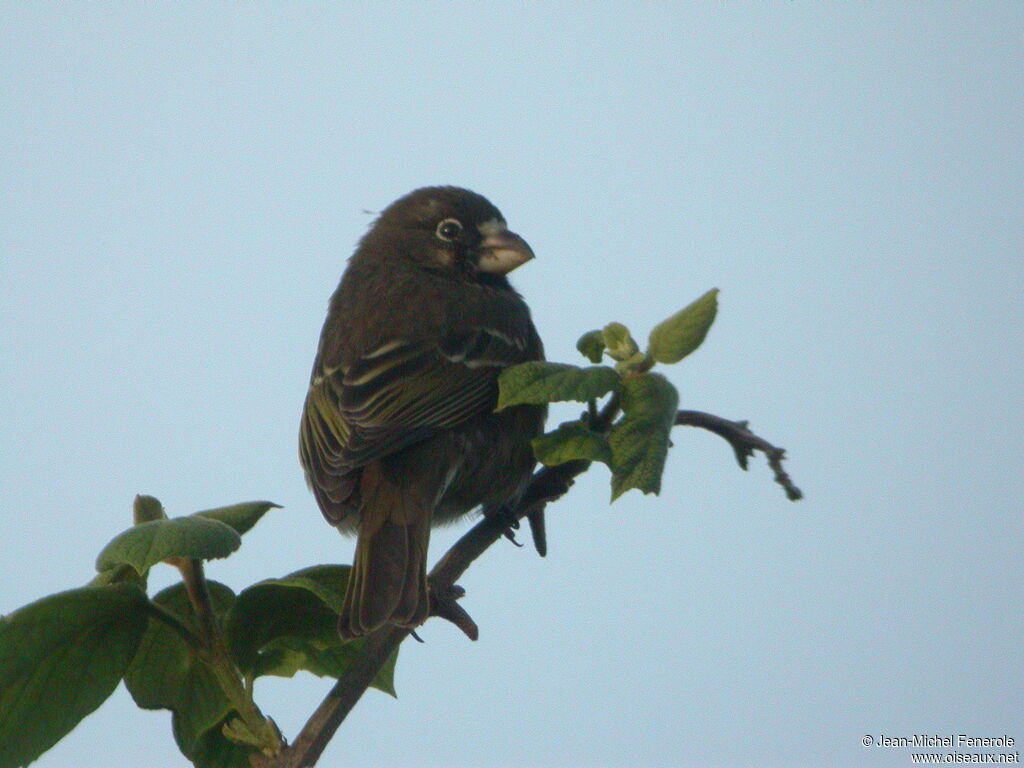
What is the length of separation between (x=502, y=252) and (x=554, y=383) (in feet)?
9.78

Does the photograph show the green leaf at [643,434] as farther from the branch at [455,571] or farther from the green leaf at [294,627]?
the green leaf at [294,627]

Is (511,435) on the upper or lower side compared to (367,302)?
lower

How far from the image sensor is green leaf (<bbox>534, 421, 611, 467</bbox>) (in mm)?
2213

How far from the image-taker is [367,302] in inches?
191

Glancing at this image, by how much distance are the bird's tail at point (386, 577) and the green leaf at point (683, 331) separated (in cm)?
75

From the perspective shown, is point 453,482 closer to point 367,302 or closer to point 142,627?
point 367,302

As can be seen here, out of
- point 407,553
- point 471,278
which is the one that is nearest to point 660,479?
point 407,553

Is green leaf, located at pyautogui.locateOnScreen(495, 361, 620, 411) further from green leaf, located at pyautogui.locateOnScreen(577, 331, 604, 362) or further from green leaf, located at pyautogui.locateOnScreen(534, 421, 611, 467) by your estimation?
green leaf, located at pyautogui.locateOnScreen(577, 331, 604, 362)

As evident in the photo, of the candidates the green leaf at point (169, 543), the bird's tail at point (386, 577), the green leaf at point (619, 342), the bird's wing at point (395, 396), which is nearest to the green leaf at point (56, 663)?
the green leaf at point (169, 543)

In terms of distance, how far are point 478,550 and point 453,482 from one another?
1.33 metres

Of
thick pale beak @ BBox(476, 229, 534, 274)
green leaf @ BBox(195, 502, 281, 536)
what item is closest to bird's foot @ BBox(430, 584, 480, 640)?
green leaf @ BBox(195, 502, 281, 536)

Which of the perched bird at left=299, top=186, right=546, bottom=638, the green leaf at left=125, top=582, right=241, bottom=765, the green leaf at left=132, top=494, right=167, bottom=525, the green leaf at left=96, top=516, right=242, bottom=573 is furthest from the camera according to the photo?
the perched bird at left=299, top=186, right=546, bottom=638

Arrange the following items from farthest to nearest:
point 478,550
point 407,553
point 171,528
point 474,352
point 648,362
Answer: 1. point 474,352
2. point 407,553
3. point 478,550
4. point 648,362
5. point 171,528

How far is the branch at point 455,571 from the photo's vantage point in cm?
203
